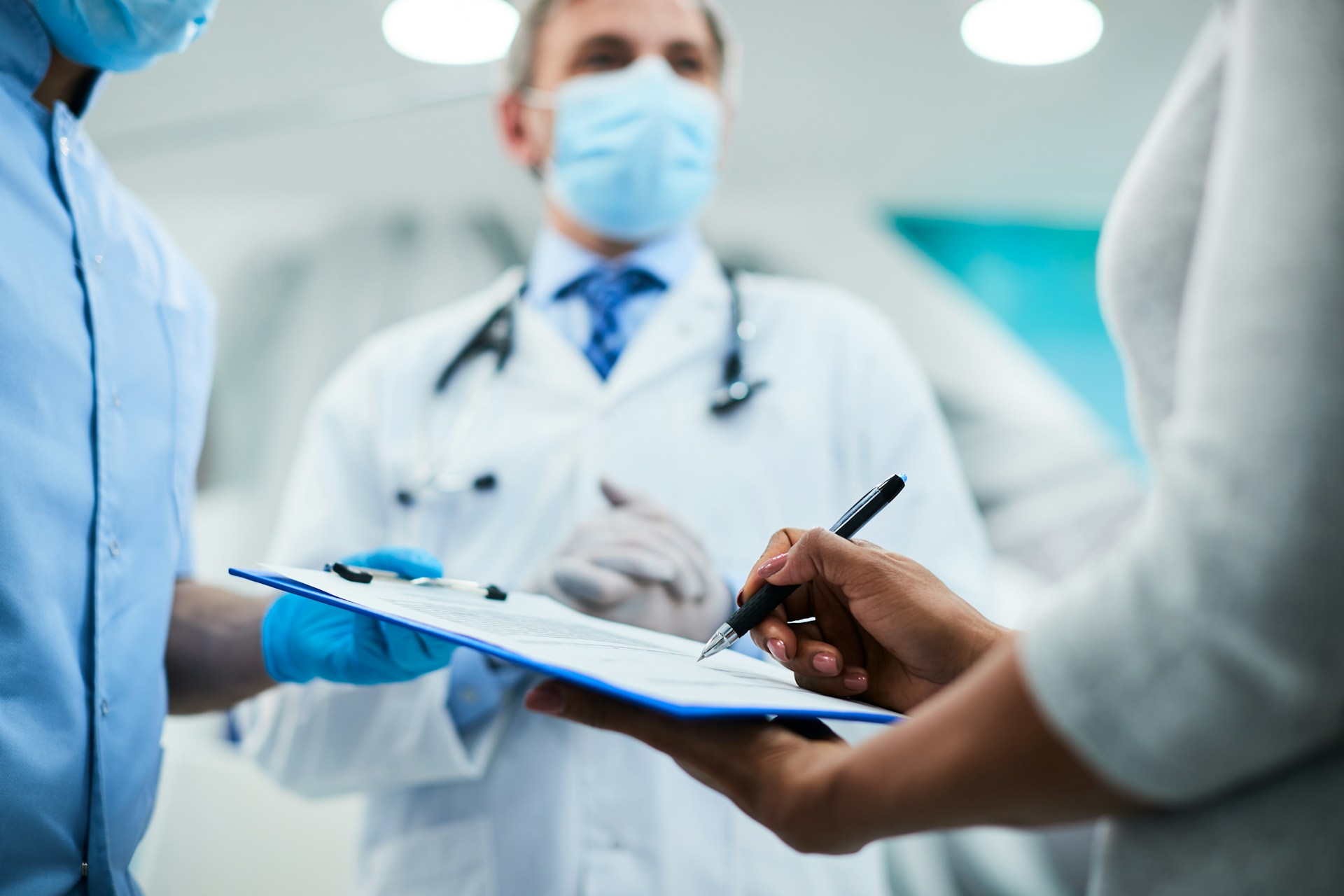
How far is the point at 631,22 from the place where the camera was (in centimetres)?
140

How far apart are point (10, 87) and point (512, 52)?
85 cm

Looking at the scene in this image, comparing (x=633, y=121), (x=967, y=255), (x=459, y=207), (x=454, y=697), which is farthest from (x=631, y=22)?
(x=967, y=255)

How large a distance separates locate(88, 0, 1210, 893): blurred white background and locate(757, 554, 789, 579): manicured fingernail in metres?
1.51

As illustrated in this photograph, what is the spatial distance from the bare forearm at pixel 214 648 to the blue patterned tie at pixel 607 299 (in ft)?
1.78

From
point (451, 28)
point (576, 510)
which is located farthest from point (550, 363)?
point (451, 28)

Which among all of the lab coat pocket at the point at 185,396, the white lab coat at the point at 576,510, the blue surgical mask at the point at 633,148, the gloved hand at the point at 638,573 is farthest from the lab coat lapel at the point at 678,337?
the lab coat pocket at the point at 185,396

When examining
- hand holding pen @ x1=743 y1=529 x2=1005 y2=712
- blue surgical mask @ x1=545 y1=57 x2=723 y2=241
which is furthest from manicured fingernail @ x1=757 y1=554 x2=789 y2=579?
blue surgical mask @ x1=545 y1=57 x2=723 y2=241

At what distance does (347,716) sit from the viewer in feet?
3.59

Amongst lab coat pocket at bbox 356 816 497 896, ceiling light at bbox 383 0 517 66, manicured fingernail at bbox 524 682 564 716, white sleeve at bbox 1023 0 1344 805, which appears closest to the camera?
white sleeve at bbox 1023 0 1344 805

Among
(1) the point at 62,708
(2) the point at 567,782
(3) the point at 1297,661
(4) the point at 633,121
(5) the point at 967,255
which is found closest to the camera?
(3) the point at 1297,661

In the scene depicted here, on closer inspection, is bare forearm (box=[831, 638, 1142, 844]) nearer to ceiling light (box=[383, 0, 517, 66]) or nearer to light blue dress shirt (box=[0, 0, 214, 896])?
light blue dress shirt (box=[0, 0, 214, 896])

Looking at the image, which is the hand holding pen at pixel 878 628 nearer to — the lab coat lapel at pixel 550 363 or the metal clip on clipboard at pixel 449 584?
the metal clip on clipboard at pixel 449 584

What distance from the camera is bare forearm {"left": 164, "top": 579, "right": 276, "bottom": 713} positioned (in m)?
0.97

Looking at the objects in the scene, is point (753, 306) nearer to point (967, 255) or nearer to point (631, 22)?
point (631, 22)
